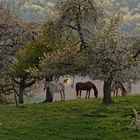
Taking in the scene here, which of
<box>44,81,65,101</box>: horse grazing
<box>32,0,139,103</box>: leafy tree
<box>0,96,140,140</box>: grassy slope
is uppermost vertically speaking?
<box>32,0,139,103</box>: leafy tree

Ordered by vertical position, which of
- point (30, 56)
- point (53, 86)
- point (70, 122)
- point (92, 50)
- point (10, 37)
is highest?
point (10, 37)

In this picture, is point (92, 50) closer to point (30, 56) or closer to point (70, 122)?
point (70, 122)

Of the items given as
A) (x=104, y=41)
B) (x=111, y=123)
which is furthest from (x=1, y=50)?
(x=111, y=123)

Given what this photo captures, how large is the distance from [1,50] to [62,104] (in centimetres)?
1573

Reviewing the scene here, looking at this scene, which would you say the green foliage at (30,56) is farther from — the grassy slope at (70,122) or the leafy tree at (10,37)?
the grassy slope at (70,122)

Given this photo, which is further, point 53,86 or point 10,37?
point 10,37

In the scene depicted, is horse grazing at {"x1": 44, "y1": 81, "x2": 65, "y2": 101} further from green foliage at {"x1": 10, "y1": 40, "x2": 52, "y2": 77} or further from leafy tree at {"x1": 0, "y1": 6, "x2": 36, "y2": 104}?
leafy tree at {"x1": 0, "y1": 6, "x2": 36, "y2": 104}

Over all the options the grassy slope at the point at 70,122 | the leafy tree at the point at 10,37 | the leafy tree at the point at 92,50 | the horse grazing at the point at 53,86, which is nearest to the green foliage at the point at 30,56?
the horse grazing at the point at 53,86

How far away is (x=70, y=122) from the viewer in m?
29.9

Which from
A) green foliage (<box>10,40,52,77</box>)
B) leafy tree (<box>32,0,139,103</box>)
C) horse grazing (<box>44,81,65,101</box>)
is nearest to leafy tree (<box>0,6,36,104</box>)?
green foliage (<box>10,40,52,77</box>)

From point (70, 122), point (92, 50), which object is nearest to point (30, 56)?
point (92, 50)

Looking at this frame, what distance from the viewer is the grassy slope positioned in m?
26.0

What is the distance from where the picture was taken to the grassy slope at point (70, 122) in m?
26.0

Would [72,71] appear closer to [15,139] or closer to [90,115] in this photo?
[90,115]
